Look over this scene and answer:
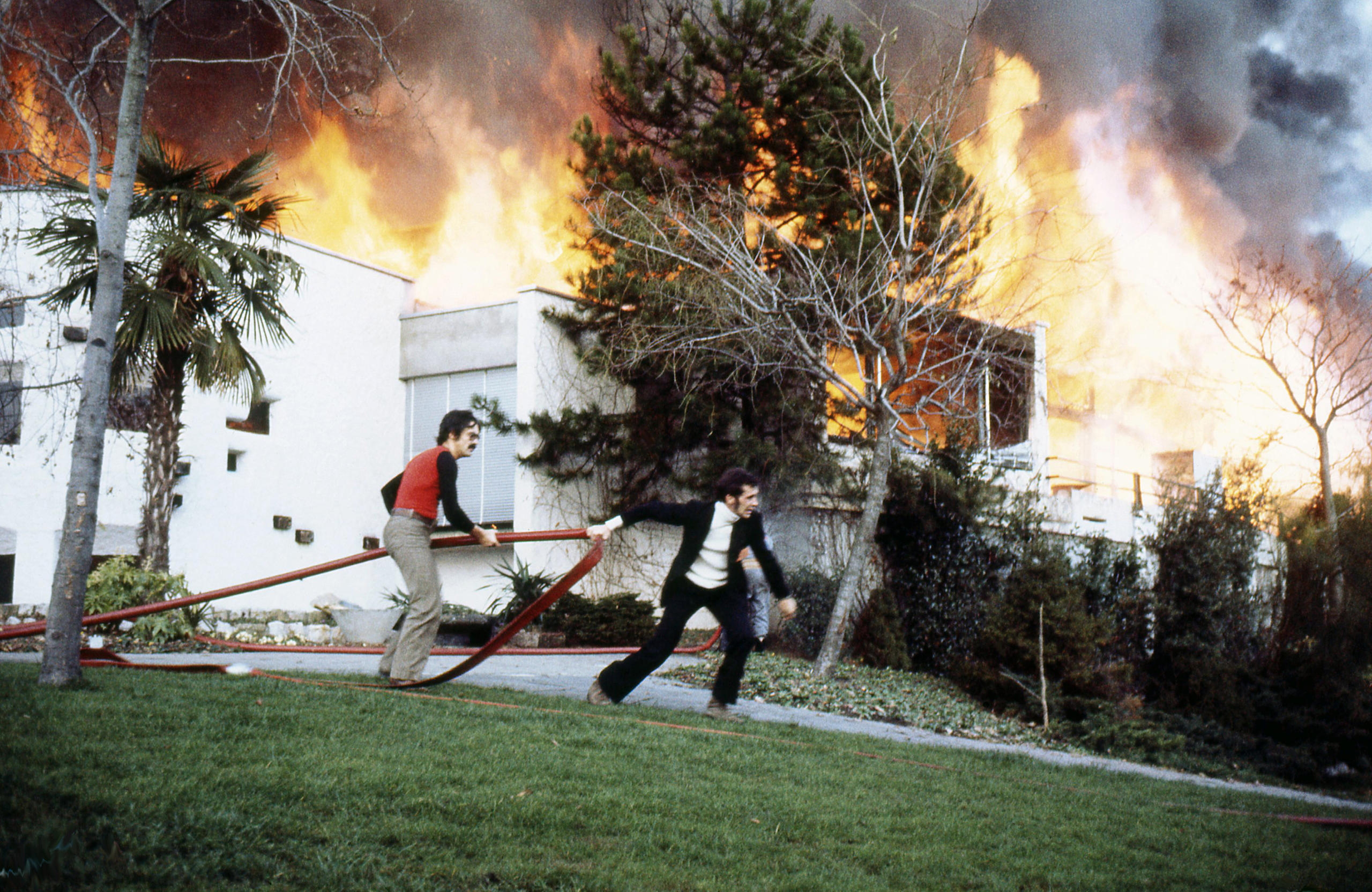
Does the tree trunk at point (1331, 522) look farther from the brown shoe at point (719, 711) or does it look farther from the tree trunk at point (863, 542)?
the brown shoe at point (719, 711)

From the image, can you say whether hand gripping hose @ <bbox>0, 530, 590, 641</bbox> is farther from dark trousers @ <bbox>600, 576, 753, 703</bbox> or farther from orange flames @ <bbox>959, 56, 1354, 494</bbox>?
orange flames @ <bbox>959, 56, 1354, 494</bbox>

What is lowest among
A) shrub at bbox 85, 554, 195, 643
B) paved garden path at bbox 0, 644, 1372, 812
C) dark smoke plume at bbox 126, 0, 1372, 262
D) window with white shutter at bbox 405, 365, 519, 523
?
paved garden path at bbox 0, 644, 1372, 812

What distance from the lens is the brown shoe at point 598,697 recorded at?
25.1 feet

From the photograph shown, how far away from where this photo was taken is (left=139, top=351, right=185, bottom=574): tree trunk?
504 inches

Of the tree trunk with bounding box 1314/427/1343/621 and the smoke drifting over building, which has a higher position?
the smoke drifting over building

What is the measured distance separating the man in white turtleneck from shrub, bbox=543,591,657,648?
736 centimetres

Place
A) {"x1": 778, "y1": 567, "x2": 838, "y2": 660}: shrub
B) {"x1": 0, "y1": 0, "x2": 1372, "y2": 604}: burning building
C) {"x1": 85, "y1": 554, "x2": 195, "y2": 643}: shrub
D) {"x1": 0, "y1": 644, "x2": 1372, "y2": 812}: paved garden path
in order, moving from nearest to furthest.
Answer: {"x1": 0, "y1": 644, "x2": 1372, "y2": 812}: paved garden path
{"x1": 85, "y1": 554, "x2": 195, "y2": 643}: shrub
{"x1": 0, "y1": 0, "x2": 1372, "y2": 604}: burning building
{"x1": 778, "y1": 567, "x2": 838, "y2": 660}: shrub

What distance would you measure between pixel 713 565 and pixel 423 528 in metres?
2.02

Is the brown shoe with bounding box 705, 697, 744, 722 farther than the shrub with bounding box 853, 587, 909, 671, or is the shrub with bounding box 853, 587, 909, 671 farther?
the shrub with bounding box 853, 587, 909, 671

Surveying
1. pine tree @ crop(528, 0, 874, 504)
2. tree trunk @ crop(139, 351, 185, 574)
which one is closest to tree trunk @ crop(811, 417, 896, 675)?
pine tree @ crop(528, 0, 874, 504)

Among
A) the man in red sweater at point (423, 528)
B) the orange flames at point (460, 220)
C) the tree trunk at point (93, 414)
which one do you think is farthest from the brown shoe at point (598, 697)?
the orange flames at point (460, 220)

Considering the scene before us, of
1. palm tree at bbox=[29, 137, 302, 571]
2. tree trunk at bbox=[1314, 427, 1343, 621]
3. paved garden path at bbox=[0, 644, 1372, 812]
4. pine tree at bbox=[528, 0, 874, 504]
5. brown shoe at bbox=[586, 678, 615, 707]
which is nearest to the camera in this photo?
brown shoe at bbox=[586, 678, 615, 707]

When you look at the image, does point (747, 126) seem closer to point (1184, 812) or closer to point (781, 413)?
point (781, 413)

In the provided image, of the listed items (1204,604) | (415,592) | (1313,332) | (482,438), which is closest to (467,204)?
(482,438)
